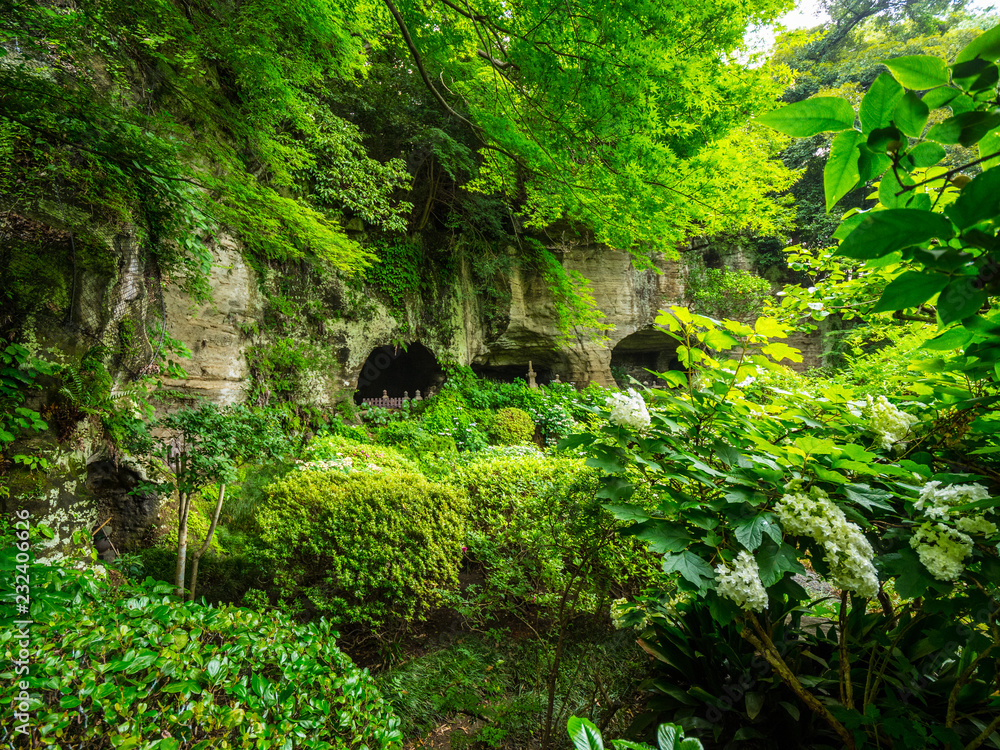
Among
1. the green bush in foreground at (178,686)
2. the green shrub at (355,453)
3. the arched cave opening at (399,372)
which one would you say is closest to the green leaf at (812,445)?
the green bush in foreground at (178,686)

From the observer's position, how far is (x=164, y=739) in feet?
3.89

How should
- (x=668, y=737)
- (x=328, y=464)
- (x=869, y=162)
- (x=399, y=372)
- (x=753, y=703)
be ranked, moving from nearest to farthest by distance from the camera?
1. (x=869, y=162)
2. (x=668, y=737)
3. (x=753, y=703)
4. (x=328, y=464)
5. (x=399, y=372)

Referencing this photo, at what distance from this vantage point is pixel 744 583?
1.03m

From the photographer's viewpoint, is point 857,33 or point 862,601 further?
point 857,33

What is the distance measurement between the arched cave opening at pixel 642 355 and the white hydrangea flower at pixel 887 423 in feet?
42.1

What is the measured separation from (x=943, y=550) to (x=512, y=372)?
1256cm

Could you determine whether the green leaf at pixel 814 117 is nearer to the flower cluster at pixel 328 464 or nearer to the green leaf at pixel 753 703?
the green leaf at pixel 753 703

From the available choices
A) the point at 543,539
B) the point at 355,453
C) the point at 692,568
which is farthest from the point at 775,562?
the point at 355,453

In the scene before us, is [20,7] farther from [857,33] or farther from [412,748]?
[857,33]

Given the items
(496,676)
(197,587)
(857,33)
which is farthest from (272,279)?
(857,33)

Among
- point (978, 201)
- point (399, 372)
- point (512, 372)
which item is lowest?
point (978, 201)

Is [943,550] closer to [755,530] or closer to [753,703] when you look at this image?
[755,530]

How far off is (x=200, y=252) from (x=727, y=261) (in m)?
13.9

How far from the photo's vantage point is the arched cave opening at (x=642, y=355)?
14133 millimetres
